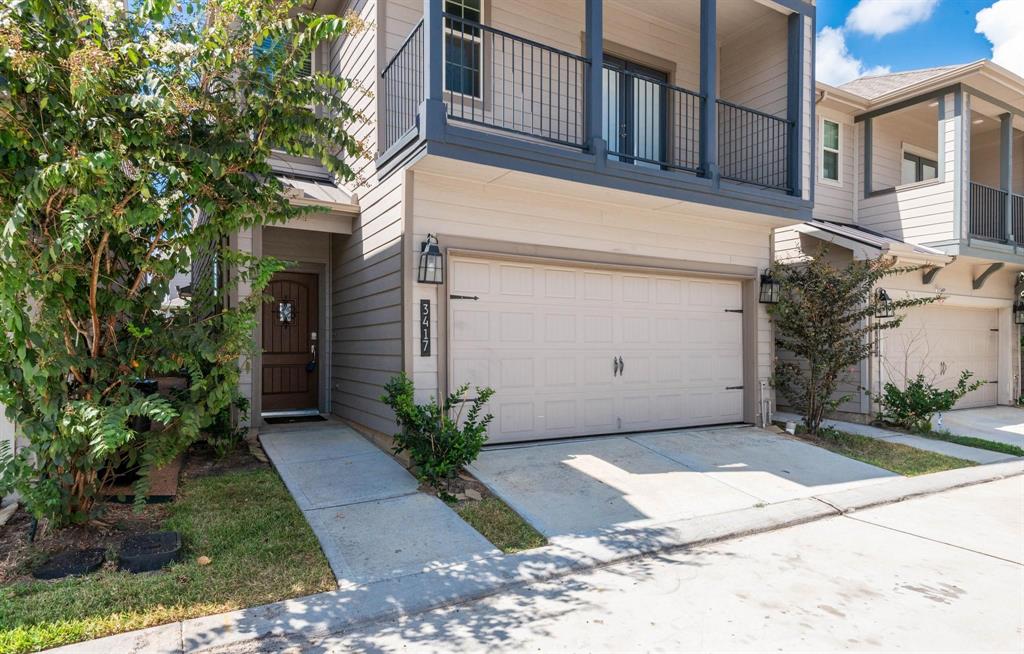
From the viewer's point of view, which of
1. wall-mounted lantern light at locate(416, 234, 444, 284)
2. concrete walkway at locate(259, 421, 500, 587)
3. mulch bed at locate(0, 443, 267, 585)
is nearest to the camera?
mulch bed at locate(0, 443, 267, 585)

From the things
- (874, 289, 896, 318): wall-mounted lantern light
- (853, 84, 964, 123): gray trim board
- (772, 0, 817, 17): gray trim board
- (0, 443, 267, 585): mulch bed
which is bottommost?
(0, 443, 267, 585): mulch bed

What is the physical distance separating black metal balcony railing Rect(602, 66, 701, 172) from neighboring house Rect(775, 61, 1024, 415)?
2615 millimetres

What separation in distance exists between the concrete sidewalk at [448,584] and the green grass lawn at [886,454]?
1.37m

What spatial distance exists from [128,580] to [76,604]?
0.29 metres

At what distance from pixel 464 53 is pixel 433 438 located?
4840 millimetres

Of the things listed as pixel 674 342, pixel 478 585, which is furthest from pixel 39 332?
pixel 674 342

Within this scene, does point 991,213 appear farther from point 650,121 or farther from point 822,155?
point 650,121

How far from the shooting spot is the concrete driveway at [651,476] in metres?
4.88

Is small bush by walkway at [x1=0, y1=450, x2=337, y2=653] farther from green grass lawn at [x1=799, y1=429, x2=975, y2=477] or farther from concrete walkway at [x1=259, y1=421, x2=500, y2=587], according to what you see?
green grass lawn at [x1=799, y1=429, x2=975, y2=477]

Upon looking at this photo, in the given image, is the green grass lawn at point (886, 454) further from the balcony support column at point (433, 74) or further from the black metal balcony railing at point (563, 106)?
the balcony support column at point (433, 74)

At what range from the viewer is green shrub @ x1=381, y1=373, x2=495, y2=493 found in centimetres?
513

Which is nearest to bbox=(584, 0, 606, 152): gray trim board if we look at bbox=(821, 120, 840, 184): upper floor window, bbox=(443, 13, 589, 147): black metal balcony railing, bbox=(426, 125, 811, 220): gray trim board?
bbox=(426, 125, 811, 220): gray trim board

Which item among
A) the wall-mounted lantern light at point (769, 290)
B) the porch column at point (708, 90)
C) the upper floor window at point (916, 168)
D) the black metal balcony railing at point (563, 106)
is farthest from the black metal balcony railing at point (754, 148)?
the upper floor window at point (916, 168)

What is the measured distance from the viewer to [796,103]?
7.92 m
